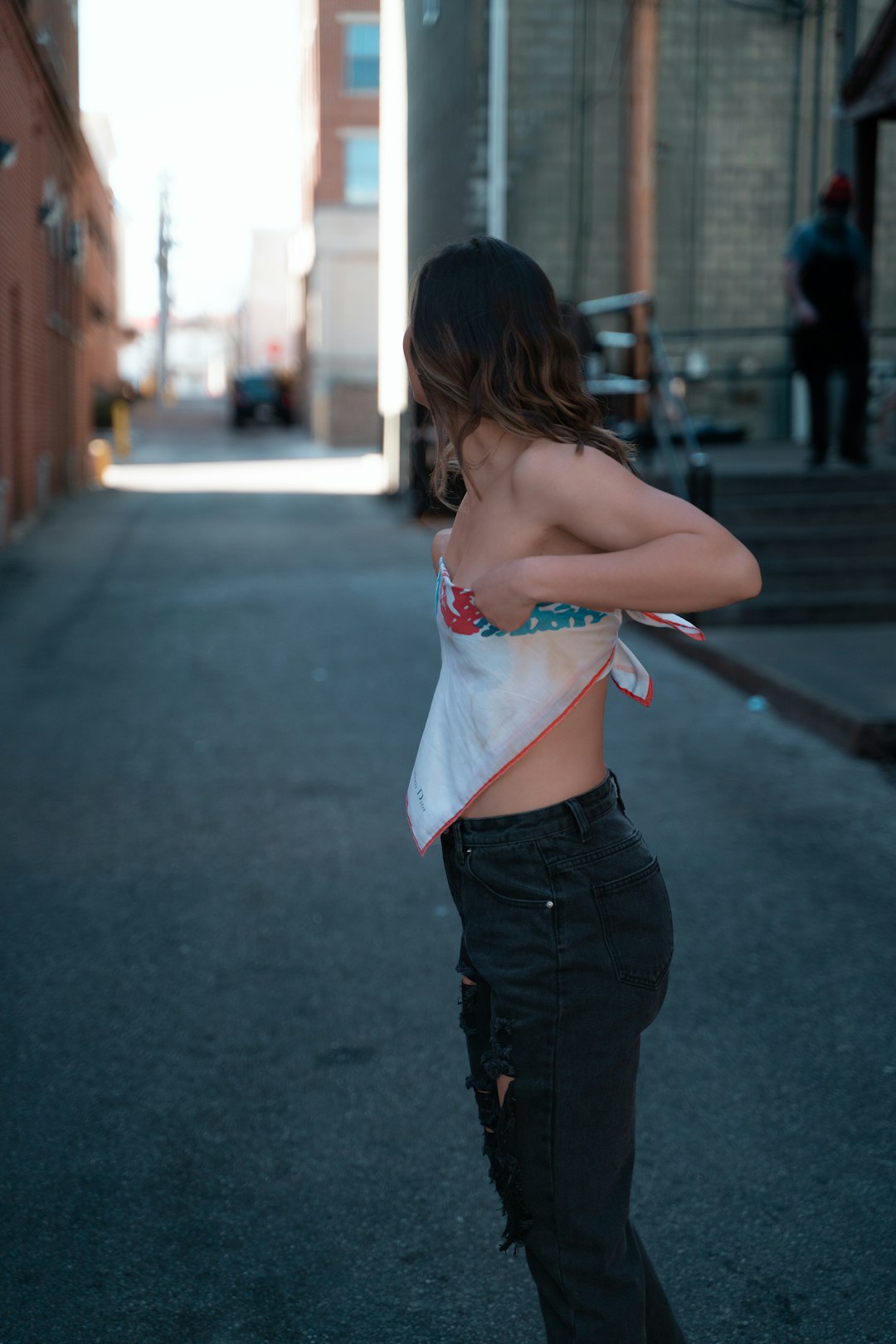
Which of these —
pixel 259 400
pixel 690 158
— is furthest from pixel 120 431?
pixel 690 158

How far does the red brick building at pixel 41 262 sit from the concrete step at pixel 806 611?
29.1 ft

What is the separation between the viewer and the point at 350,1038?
3.98 meters

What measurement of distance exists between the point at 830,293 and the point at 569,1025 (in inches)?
399

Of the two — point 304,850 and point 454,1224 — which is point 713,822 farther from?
point 454,1224

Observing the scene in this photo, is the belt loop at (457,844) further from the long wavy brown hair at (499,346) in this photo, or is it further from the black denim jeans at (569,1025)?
the long wavy brown hair at (499,346)

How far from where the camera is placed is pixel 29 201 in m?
18.7

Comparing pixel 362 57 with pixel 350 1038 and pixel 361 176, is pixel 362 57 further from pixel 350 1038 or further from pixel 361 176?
pixel 350 1038

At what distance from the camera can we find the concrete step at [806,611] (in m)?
9.81

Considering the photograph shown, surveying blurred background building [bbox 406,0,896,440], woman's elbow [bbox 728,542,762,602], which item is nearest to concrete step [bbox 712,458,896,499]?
blurred background building [bbox 406,0,896,440]

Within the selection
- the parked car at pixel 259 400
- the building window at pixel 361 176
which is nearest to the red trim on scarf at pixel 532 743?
the building window at pixel 361 176

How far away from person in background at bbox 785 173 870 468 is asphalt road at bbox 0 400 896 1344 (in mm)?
3890

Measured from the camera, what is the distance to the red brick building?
54.4ft

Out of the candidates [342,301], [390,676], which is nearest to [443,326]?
Answer: [390,676]

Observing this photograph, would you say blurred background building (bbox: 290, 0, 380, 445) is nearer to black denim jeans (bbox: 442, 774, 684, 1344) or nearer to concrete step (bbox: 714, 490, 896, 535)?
concrete step (bbox: 714, 490, 896, 535)
